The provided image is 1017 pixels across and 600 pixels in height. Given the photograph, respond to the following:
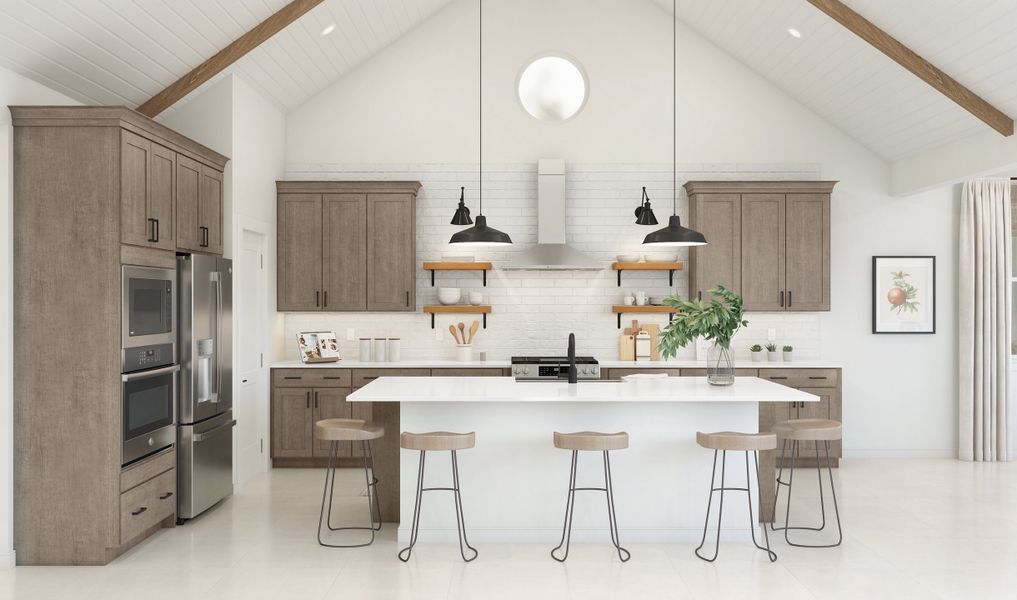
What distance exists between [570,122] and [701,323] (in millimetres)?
3373

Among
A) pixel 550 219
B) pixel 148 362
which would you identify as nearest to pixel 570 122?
pixel 550 219

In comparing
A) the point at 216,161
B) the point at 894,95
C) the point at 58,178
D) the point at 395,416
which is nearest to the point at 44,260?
the point at 58,178

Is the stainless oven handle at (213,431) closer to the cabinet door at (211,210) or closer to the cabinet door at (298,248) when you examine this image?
the cabinet door at (211,210)

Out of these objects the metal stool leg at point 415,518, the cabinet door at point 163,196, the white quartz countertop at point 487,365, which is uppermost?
the cabinet door at point 163,196

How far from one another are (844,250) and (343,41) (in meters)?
5.29

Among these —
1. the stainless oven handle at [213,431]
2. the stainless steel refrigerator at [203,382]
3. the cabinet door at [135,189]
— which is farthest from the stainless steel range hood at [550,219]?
the cabinet door at [135,189]

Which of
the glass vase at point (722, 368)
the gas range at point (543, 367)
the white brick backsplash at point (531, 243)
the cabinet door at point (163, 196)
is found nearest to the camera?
the cabinet door at point (163, 196)

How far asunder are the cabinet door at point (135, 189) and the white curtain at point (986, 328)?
714 cm

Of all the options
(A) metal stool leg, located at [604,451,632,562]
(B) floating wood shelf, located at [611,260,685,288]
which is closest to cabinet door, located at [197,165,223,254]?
(A) metal stool leg, located at [604,451,632,562]

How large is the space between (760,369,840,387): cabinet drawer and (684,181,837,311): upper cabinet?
24.4 inches

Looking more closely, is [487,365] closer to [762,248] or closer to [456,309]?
[456,309]

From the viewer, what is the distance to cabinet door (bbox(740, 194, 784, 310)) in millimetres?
6980

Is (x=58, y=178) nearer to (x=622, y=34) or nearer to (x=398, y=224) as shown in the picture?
(x=398, y=224)

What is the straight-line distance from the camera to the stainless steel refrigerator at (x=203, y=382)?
494 centimetres
